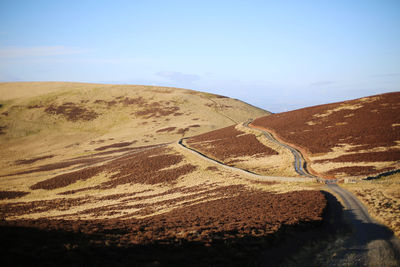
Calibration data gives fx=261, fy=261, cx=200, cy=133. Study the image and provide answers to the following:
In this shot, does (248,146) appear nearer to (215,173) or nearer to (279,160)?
(279,160)

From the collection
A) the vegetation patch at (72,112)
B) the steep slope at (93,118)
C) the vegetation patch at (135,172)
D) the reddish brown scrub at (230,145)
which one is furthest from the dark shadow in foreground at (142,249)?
the vegetation patch at (72,112)

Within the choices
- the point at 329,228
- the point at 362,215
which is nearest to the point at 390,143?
the point at 362,215

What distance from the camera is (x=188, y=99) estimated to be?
118m

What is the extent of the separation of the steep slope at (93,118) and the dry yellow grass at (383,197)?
179ft

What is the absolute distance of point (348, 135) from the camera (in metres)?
44.2

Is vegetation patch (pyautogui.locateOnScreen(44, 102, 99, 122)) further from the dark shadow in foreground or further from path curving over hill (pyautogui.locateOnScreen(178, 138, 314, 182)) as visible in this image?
→ the dark shadow in foreground

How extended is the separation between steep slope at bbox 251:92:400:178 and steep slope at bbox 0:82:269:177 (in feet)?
116

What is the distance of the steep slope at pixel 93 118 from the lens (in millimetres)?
74425

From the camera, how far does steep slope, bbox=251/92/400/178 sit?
31.6 metres

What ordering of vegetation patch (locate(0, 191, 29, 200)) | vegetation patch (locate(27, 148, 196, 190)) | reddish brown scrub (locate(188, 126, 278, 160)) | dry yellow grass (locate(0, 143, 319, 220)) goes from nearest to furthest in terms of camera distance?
dry yellow grass (locate(0, 143, 319, 220)) → vegetation patch (locate(0, 191, 29, 200)) → vegetation patch (locate(27, 148, 196, 190)) → reddish brown scrub (locate(188, 126, 278, 160))

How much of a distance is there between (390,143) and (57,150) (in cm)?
7846

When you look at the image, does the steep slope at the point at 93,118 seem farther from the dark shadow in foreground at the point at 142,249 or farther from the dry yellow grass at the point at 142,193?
the dark shadow in foreground at the point at 142,249

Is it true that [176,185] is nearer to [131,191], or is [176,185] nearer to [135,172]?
[131,191]

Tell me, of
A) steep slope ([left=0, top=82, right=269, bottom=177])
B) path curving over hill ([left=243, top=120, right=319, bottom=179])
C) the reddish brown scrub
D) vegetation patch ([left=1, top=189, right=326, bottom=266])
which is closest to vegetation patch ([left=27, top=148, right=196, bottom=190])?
the reddish brown scrub
